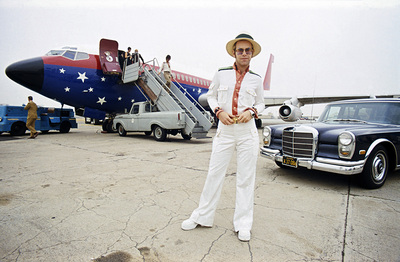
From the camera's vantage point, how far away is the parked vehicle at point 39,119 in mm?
10016

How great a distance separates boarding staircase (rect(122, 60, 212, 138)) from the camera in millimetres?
8586

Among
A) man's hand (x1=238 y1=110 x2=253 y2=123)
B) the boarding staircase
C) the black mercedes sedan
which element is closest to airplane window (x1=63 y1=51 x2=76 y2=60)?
the boarding staircase

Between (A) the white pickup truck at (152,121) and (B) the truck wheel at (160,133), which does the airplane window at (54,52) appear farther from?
(B) the truck wheel at (160,133)

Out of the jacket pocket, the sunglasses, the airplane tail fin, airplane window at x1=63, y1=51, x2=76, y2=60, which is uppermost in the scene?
the airplane tail fin

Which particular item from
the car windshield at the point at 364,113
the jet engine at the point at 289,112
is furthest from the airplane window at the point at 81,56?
the car windshield at the point at 364,113

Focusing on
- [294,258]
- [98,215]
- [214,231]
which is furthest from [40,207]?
[294,258]

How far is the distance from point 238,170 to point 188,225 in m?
0.72

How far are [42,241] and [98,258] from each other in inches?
24.7

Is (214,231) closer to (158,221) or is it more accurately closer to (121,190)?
(158,221)

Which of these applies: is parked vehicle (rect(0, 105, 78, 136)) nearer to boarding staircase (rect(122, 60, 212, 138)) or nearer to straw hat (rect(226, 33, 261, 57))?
boarding staircase (rect(122, 60, 212, 138))

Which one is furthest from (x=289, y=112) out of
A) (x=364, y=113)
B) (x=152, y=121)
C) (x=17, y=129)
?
(x=17, y=129)

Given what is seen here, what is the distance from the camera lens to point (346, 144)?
3203 millimetres

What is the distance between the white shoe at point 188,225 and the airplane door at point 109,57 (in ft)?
30.4

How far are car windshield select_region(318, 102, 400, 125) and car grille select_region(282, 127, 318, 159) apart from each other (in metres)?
1.31
